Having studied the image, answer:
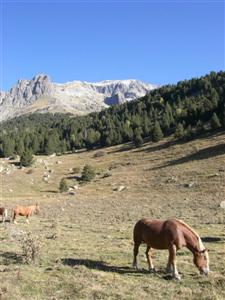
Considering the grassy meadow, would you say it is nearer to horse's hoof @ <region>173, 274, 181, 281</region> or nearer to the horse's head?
horse's hoof @ <region>173, 274, 181, 281</region>

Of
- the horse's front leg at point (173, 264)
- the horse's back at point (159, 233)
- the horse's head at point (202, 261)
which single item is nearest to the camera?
the horse's front leg at point (173, 264)

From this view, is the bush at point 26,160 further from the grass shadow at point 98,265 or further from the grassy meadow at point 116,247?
the grass shadow at point 98,265

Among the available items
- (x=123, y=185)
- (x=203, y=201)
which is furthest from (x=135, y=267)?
(x=123, y=185)

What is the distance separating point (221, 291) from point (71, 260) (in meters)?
6.62

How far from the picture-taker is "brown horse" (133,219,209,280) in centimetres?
1301

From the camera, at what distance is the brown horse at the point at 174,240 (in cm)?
1301

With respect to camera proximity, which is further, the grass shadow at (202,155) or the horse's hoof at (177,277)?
the grass shadow at (202,155)

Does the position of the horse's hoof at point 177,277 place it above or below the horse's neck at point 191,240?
below

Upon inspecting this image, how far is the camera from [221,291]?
1127cm

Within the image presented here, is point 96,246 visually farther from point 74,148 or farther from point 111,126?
point 111,126

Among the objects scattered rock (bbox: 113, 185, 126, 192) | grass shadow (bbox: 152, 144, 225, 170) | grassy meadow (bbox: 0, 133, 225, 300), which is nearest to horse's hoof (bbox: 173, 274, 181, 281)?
grassy meadow (bbox: 0, 133, 225, 300)

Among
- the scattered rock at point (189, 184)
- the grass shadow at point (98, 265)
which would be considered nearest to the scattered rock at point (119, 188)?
the scattered rock at point (189, 184)

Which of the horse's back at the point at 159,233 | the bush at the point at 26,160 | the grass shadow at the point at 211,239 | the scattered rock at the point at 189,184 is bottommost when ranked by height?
the grass shadow at the point at 211,239

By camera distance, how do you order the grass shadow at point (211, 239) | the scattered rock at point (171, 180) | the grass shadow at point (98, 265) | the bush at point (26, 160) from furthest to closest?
the bush at point (26, 160)
the scattered rock at point (171, 180)
the grass shadow at point (211, 239)
the grass shadow at point (98, 265)
